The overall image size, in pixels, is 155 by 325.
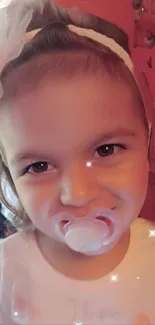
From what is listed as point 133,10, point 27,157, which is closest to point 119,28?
point 133,10

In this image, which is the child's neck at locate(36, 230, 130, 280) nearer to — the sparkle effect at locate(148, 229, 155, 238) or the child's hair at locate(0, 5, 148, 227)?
the sparkle effect at locate(148, 229, 155, 238)

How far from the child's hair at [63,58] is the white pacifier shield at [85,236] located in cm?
13

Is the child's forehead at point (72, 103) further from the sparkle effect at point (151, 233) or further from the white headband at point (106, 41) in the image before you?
the sparkle effect at point (151, 233)

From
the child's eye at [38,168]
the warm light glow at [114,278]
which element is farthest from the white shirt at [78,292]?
the child's eye at [38,168]

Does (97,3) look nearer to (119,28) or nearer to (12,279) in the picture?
(119,28)

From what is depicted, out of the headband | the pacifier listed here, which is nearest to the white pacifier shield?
the pacifier

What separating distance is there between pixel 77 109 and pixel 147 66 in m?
0.09

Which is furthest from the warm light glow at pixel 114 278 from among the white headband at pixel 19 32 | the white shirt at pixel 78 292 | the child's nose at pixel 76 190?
the white headband at pixel 19 32

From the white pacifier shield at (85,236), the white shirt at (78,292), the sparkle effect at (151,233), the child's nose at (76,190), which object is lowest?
the white shirt at (78,292)

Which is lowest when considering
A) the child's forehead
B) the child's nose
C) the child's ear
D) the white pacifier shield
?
the child's ear

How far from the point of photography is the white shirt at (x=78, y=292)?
0.56 m

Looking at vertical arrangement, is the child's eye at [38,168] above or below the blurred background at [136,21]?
below

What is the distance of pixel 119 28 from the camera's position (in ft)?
1.75

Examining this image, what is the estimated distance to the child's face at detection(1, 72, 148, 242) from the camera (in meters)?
0.50
